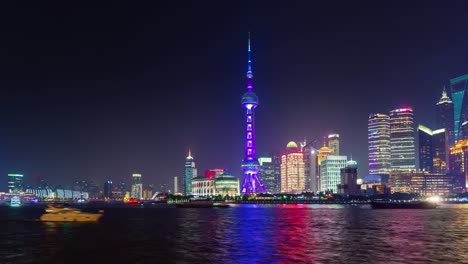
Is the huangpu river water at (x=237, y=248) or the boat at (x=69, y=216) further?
the boat at (x=69, y=216)

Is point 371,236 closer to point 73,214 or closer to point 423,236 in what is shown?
point 423,236

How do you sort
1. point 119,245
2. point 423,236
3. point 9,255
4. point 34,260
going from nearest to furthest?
point 34,260 < point 9,255 < point 119,245 < point 423,236

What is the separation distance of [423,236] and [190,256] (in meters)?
40.6

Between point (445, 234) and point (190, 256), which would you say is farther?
point (445, 234)

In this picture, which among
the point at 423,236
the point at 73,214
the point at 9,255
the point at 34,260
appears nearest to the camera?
the point at 34,260

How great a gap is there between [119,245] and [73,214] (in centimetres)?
5729

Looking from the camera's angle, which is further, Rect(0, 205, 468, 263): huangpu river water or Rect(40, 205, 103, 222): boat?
Rect(40, 205, 103, 222): boat

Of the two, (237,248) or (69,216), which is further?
(69,216)

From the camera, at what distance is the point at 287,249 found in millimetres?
62375

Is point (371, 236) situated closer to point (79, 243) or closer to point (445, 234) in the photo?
point (445, 234)

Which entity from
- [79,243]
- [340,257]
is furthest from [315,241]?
[79,243]

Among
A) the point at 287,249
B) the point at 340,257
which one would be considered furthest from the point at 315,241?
the point at 340,257

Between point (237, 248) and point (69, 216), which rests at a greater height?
point (69, 216)

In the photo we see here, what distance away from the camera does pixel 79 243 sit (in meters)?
70.5
